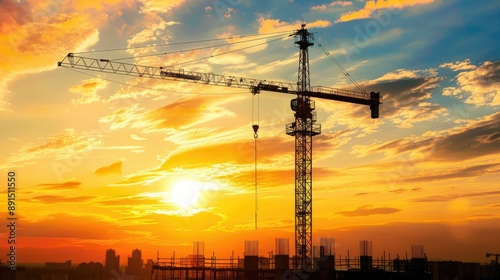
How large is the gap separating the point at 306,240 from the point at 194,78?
26.4 metres

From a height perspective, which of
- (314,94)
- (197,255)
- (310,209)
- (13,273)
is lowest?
(13,273)

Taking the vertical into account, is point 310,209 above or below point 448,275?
above

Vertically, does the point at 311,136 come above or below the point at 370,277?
above

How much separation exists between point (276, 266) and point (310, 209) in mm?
23781

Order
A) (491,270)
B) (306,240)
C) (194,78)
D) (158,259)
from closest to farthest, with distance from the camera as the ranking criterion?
(158,259) → (306,240) → (194,78) → (491,270)

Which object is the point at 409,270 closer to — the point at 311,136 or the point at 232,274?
the point at 232,274

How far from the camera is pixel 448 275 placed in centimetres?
9012

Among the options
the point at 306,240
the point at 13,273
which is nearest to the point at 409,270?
the point at 306,240

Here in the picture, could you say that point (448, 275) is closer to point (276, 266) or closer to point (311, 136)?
point (311, 136)

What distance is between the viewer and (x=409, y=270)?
5397 centimetres

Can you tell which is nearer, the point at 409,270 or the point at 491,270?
the point at 409,270

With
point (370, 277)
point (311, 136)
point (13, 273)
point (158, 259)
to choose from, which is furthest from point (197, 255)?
point (13, 273)

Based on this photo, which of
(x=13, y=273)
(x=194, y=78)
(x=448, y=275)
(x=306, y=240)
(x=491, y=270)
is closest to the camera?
(x=306, y=240)

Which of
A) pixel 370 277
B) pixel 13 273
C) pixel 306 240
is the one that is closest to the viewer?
pixel 370 277
